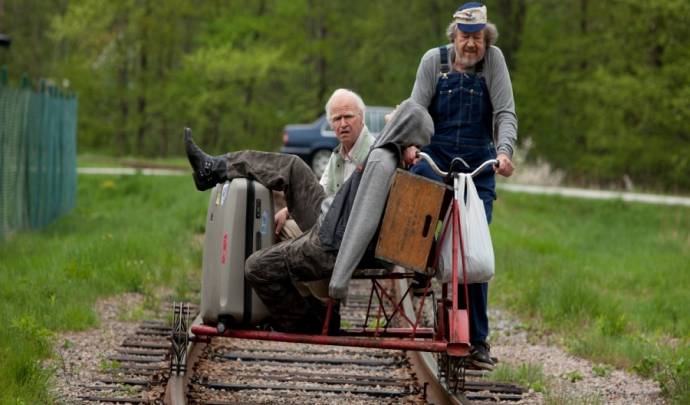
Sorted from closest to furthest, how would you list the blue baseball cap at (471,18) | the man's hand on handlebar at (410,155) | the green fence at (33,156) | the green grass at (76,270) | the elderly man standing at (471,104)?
1. the man's hand on handlebar at (410,155)
2. the blue baseball cap at (471,18)
3. the elderly man standing at (471,104)
4. the green grass at (76,270)
5. the green fence at (33,156)

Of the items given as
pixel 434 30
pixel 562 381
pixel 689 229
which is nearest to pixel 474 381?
pixel 562 381

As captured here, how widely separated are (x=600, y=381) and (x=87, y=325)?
388 centimetres

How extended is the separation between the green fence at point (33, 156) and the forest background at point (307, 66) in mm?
20829

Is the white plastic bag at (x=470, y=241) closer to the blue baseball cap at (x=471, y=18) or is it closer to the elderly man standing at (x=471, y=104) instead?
the elderly man standing at (x=471, y=104)

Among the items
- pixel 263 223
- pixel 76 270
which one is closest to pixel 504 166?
pixel 263 223

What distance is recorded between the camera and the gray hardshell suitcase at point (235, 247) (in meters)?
6.36

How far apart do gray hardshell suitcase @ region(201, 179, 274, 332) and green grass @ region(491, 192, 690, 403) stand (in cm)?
254

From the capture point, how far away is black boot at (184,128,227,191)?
6539 mm

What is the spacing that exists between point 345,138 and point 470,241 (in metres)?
1.05

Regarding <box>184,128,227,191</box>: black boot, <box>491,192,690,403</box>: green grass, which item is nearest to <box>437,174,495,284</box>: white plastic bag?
<box>184,128,227,191</box>: black boot

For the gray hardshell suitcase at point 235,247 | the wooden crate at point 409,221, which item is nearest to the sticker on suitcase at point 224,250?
the gray hardshell suitcase at point 235,247

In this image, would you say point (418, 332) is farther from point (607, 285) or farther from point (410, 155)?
point (607, 285)

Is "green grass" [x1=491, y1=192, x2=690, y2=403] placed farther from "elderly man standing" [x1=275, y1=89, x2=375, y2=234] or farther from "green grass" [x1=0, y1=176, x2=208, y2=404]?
"green grass" [x1=0, y1=176, x2=208, y2=404]

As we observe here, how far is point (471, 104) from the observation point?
6.63 m
